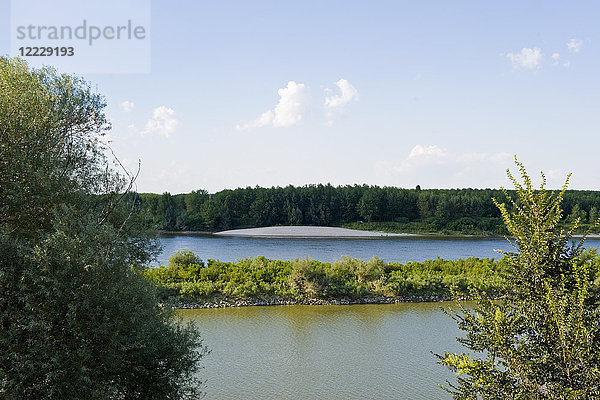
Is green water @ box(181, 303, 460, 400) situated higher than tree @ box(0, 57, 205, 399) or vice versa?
tree @ box(0, 57, 205, 399)

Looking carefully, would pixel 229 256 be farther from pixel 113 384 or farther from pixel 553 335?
pixel 553 335

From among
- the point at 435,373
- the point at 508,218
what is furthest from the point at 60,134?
the point at 435,373

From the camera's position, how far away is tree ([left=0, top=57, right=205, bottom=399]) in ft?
23.9

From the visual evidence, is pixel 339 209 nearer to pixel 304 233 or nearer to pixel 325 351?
pixel 304 233

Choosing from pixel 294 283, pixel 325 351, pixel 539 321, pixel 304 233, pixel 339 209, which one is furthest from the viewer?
pixel 339 209

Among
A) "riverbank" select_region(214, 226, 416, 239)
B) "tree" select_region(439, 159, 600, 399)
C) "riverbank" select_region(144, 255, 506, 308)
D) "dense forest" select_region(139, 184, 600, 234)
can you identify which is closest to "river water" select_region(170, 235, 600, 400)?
"riverbank" select_region(144, 255, 506, 308)

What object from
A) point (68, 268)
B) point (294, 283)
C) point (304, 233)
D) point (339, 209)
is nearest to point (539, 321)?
point (68, 268)

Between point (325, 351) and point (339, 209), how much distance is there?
7472 centimetres

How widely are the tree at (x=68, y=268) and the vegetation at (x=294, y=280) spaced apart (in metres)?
14.7

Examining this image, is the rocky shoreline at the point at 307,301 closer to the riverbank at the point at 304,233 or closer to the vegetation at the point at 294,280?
the vegetation at the point at 294,280

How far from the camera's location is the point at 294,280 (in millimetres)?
26281

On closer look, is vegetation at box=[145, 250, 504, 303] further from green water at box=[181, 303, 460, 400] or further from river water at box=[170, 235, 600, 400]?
green water at box=[181, 303, 460, 400]

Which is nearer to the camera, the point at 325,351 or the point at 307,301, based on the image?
the point at 325,351

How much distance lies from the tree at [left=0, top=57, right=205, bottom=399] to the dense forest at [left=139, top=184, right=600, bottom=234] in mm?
70147
